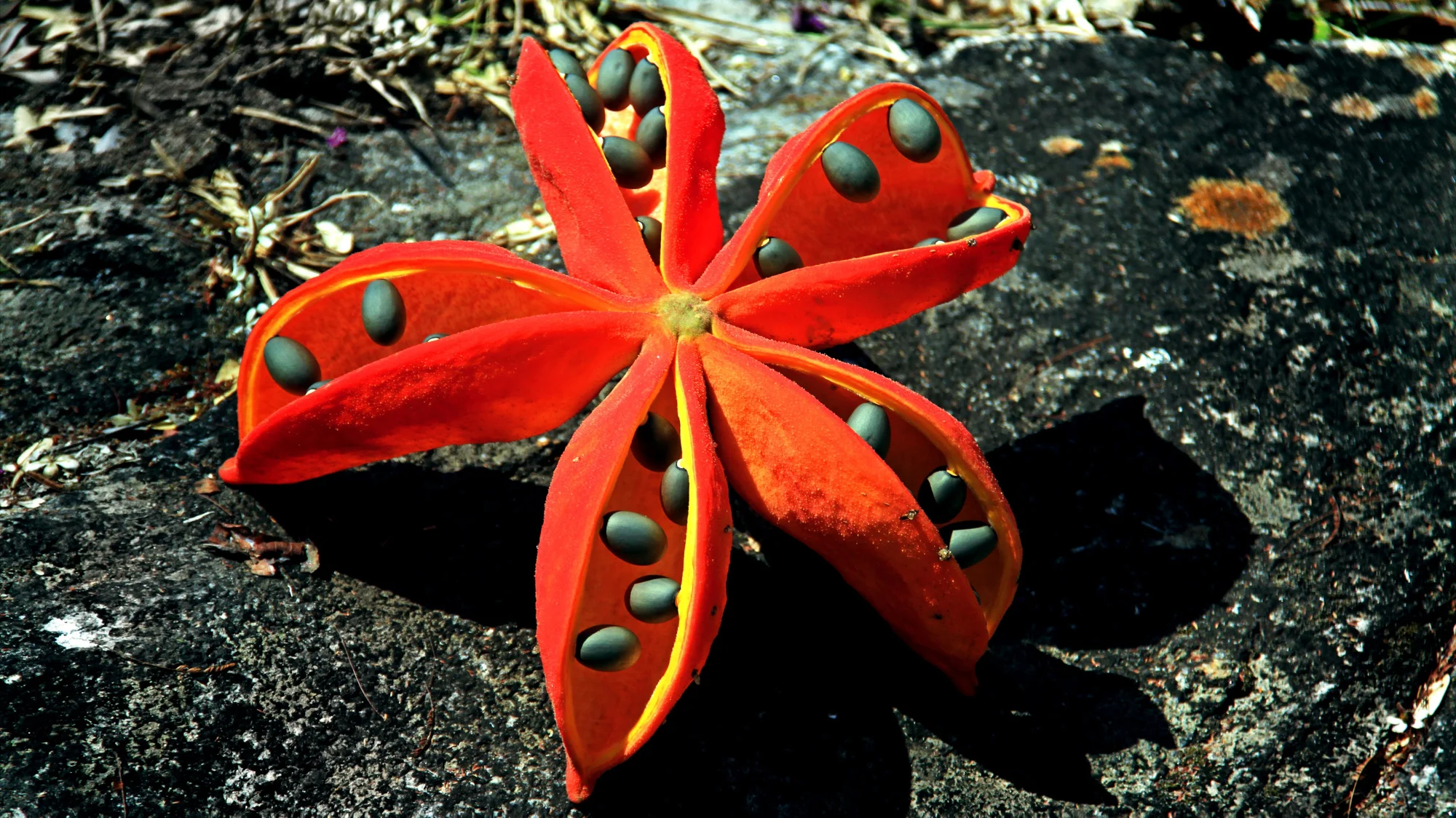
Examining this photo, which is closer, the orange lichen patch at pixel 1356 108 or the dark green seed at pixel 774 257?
the dark green seed at pixel 774 257

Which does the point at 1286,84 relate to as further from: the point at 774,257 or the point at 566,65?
the point at 566,65

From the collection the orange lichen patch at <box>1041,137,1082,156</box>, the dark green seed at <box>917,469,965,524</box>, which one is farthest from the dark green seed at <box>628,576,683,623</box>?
the orange lichen patch at <box>1041,137,1082,156</box>

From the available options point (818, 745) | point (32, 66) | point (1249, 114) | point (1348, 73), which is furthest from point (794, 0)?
point (818, 745)

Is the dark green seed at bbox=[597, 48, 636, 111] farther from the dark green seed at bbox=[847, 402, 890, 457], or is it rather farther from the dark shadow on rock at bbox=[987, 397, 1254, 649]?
the dark shadow on rock at bbox=[987, 397, 1254, 649]

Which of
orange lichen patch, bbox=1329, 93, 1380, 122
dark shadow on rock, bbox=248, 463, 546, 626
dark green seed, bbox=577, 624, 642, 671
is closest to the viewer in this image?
dark green seed, bbox=577, 624, 642, 671

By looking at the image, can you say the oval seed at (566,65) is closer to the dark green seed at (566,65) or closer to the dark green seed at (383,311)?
the dark green seed at (566,65)

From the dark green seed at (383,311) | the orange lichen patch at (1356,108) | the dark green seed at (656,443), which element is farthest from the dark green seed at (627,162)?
the orange lichen patch at (1356,108)
